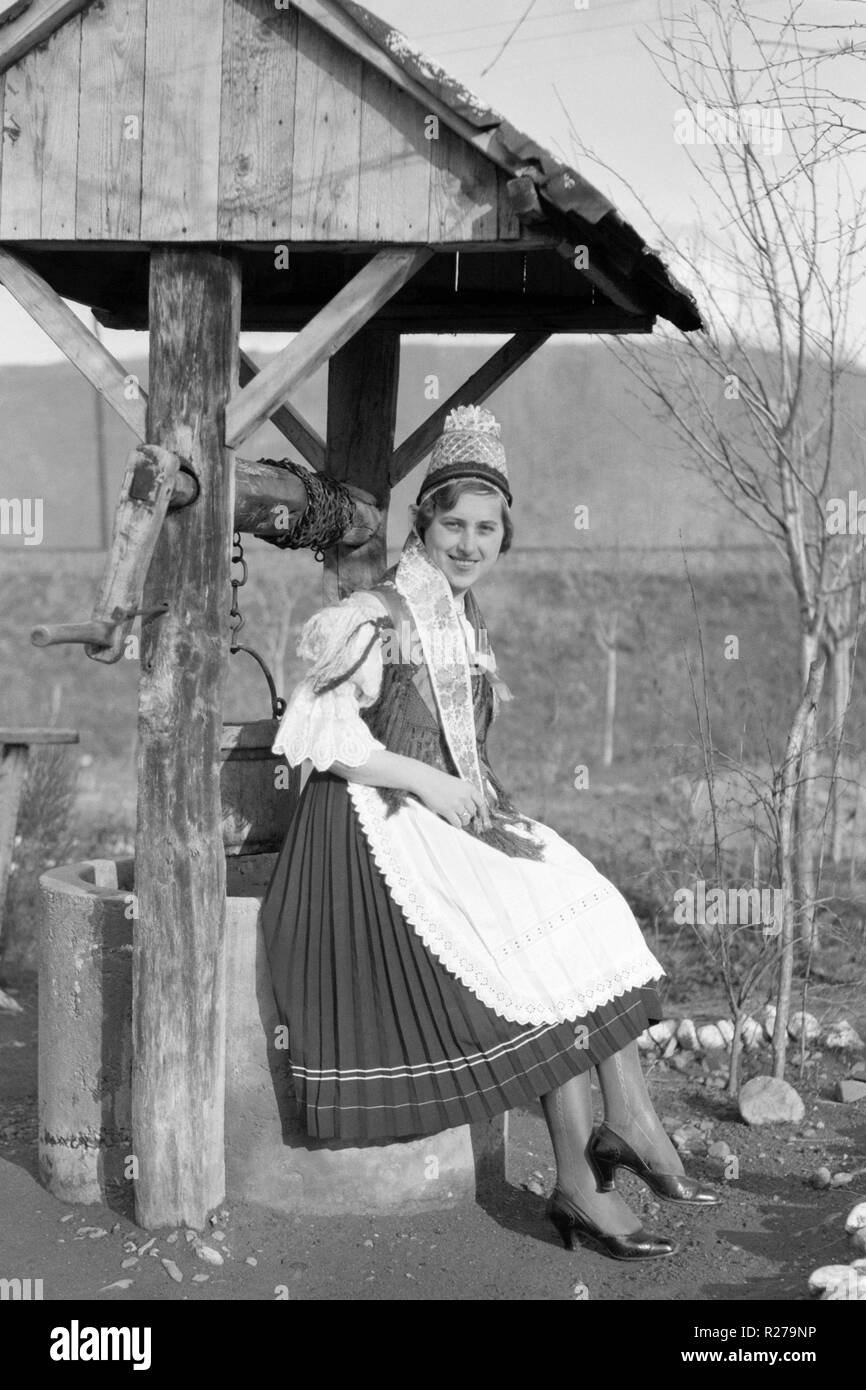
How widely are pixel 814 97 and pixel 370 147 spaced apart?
1.83m

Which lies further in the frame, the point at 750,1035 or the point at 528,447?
the point at 528,447

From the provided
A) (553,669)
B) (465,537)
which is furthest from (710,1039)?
(553,669)

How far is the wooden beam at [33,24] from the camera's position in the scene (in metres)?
3.71

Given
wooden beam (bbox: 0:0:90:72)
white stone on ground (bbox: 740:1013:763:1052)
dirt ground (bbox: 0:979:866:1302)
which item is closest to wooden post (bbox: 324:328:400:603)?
wooden beam (bbox: 0:0:90:72)

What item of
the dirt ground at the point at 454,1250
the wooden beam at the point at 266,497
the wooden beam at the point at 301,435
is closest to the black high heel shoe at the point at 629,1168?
the dirt ground at the point at 454,1250

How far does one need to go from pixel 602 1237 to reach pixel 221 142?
2.90 meters

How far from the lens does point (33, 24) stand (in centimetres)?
372

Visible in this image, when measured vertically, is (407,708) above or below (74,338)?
below

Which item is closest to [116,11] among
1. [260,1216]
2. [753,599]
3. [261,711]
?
[260,1216]

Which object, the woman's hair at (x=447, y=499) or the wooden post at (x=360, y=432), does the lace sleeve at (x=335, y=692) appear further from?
the wooden post at (x=360, y=432)

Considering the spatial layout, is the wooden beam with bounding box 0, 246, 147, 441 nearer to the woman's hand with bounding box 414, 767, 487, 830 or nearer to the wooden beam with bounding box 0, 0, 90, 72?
the wooden beam with bounding box 0, 0, 90, 72

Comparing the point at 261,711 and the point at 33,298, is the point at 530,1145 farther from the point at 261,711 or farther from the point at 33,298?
the point at 261,711

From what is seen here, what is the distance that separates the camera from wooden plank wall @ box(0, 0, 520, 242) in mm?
3670

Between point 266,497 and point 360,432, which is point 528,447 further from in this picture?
point 266,497
